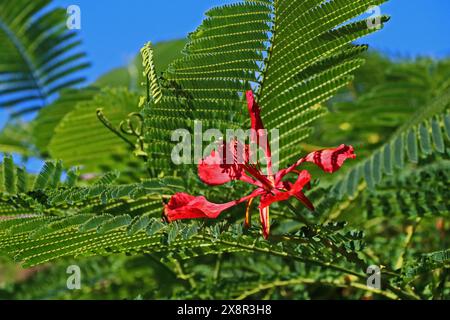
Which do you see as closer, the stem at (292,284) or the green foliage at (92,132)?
the stem at (292,284)

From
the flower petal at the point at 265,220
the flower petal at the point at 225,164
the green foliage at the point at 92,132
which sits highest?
the green foliage at the point at 92,132

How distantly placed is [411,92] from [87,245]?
1521mm

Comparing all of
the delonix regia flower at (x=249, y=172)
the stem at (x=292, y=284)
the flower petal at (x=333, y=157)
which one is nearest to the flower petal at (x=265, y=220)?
the delonix regia flower at (x=249, y=172)

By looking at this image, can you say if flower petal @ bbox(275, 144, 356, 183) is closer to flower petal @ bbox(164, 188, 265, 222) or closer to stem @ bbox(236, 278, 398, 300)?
flower petal @ bbox(164, 188, 265, 222)

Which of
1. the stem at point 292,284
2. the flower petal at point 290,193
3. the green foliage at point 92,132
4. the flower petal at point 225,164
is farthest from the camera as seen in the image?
the green foliage at point 92,132

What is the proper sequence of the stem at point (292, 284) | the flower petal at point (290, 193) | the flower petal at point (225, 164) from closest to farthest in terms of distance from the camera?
the flower petal at point (290, 193)
the flower petal at point (225, 164)
the stem at point (292, 284)

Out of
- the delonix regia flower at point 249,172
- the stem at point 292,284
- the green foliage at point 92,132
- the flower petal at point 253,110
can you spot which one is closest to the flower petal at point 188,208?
the delonix regia flower at point 249,172

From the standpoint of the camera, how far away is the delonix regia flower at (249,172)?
1.17 meters

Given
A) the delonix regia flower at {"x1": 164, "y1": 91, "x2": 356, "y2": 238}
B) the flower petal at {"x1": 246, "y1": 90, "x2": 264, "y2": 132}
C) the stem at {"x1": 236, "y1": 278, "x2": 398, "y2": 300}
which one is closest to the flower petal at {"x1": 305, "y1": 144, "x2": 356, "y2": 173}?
the delonix regia flower at {"x1": 164, "y1": 91, "x2": 356, "y2": 238}

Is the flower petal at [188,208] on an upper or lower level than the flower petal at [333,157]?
lower

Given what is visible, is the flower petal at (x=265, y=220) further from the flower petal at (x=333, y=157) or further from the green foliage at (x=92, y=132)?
the green foliage at (x=92, y=132)

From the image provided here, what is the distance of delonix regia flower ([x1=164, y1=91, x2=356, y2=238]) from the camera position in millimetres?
1175
